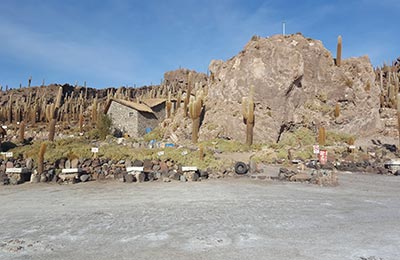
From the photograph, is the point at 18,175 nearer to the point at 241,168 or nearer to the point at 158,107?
the point at 241,168

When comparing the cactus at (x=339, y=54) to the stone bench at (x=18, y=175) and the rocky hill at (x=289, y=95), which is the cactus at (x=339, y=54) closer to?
the rocky hill at (x=289, y=95)

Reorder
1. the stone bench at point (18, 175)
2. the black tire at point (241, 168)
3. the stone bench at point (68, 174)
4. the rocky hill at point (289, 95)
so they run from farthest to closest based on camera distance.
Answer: the rocky hill at point (289, 95)
the black tire at point (241, 168)
the stone bench at point (68, 174)
the stone bench at point (18, 175)

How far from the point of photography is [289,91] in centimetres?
2794

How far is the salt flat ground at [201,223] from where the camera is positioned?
5047 millimetres

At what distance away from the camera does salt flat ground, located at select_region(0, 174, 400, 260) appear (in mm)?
5047

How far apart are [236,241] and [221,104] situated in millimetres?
23082

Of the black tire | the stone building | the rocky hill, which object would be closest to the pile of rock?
the black tire

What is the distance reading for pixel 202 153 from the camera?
16.7 metres

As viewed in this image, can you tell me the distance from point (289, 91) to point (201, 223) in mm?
23653

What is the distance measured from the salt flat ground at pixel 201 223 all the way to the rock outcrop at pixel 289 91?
1529 cm

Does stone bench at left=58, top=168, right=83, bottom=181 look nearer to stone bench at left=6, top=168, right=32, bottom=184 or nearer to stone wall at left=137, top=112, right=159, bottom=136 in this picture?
stone bench at left=6, top=168, right=32, bottom=184

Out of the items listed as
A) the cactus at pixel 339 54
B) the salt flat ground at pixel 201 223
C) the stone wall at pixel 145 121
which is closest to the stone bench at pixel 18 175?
the salt flat ground at pixel 201 223

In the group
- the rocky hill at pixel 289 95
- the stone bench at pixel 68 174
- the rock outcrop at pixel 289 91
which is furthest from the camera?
the rocky hill at pixel 289 95

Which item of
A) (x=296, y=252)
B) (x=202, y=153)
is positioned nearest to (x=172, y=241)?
(x=296, y=252)
